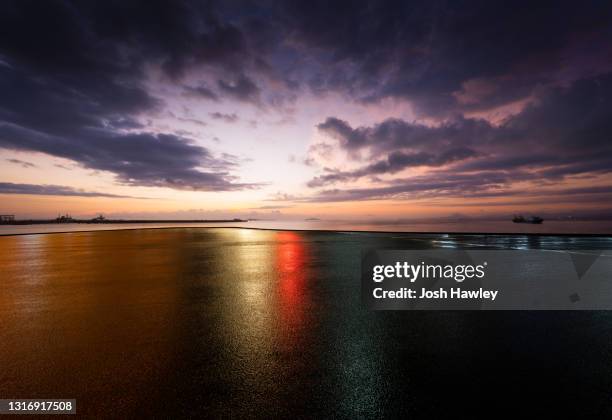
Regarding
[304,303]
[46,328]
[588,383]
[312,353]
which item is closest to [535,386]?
[588,383]

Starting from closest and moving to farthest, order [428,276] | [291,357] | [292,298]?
1. [291,357]
2. [292,298]
3. [428,276]

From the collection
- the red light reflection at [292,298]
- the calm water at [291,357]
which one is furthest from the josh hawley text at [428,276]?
the red light reflection at [292,298]

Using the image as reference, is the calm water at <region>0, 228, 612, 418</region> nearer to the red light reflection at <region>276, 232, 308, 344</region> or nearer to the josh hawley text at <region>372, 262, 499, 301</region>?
the red light reflection at <region>276, 232, 308, 344</region>

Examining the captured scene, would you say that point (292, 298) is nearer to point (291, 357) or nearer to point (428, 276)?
point (291, 357)

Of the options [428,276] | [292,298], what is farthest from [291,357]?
[428,276]

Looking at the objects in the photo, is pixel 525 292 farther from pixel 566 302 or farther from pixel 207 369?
pixel 207 369

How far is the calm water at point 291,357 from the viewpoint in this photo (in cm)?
363

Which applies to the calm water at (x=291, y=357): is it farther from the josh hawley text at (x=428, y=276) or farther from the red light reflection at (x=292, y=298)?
the josh hawley text at (x=428, y=276)

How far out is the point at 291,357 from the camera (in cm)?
480

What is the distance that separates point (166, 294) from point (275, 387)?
20.0 feet

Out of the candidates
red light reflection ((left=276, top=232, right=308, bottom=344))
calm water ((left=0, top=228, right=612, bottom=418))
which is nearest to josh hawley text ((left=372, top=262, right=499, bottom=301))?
calm water ((left=0, top=228, right=612, bottom=418))

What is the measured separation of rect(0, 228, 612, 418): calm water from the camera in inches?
143

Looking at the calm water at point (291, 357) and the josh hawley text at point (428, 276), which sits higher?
the josh hawley text at point (428, 276)

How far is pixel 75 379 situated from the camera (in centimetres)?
416
